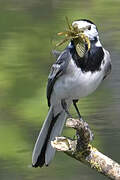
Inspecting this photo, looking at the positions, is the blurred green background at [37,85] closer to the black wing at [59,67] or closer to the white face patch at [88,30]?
the black wing at [59,67]

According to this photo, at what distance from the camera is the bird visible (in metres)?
5.25

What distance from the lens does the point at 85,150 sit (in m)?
4.81

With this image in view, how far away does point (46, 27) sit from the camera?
6.57 metres

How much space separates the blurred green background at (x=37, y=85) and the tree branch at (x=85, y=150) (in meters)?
1.16

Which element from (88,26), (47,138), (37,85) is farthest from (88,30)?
(37,85)

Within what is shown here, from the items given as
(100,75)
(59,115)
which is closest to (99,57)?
(100,75)

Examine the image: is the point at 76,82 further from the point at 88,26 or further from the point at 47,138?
the point at 47,138

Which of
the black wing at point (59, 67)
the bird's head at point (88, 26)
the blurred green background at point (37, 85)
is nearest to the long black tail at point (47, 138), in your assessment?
the black wing at point (59, 67)

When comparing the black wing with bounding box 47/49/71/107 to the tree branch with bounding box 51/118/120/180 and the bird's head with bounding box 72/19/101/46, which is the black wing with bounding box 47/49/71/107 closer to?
the bird's head with bounding box 72/19/101/46

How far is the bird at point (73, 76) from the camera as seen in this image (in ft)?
17.2

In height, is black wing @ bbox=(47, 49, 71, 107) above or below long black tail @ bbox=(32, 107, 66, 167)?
above

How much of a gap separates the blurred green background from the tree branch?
1.16 m

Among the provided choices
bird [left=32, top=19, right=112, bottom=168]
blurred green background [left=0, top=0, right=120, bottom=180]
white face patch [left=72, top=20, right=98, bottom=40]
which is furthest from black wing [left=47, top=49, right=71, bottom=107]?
blurred green background [left=0, top=0, right=120, bottom=180]

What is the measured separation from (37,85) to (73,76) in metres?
0.89
